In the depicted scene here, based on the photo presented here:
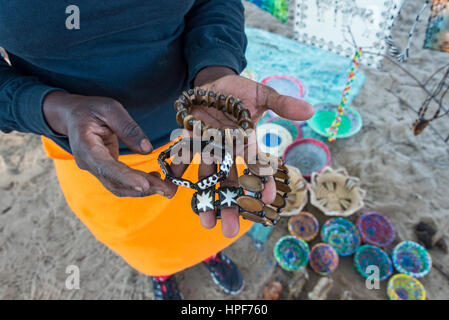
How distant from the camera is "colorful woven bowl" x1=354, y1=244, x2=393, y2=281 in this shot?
1.75 meters

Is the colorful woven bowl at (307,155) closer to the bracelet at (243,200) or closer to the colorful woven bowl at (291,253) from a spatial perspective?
the colorful woven bowl at (291,253)

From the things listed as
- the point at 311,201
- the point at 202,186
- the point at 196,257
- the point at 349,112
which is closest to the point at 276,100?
the point at 202,186

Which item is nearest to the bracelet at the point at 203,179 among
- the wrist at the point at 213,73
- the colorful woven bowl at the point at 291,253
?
the wrist at the point at 213,73

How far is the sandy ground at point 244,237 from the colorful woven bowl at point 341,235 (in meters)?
0.08

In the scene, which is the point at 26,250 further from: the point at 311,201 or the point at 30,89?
the point at 311,201

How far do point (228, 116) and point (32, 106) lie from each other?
626 mm

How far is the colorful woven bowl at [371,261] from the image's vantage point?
1.75 metres

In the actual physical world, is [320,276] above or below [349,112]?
below

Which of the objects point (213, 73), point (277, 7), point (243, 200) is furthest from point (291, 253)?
point (277, 7)

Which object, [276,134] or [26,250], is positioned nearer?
[26,250]

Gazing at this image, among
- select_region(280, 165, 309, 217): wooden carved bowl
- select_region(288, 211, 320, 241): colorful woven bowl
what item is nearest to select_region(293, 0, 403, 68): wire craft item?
select_region(280, 165, 309, 217): wooden carved bowl

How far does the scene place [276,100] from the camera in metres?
0.94

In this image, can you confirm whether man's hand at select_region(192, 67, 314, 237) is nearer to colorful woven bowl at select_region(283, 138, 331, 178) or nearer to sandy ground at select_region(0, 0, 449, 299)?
sandy ground at select_region(0, 0, 449, 299)

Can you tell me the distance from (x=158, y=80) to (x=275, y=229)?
4.45ft
